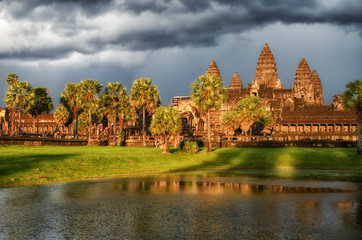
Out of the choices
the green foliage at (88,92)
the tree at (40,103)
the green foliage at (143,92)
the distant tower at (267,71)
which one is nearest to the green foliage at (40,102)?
the tree at (40,103)

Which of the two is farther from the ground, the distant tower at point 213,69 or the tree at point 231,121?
the distant tower at point 213,69

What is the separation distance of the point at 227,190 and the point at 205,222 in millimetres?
10828

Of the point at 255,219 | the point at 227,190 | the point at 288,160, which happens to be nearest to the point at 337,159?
the point at 288,160

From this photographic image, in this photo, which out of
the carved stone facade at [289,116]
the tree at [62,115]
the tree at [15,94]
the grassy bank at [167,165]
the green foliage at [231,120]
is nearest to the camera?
the grassy bank at [167,165]

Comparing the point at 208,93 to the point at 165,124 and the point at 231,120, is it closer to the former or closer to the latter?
the point at 165,124

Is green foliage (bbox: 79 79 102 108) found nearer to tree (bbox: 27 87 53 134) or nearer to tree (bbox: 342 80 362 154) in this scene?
tree (bbox: 27 87 53 134)

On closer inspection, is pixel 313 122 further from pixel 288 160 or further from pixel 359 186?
pixel 359 186

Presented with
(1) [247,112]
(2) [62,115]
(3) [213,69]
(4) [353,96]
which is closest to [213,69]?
(3) [213,69]

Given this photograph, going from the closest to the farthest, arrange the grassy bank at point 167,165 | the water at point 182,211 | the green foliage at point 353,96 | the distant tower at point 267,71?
1. the water at point 182,211
2. the grassy bank at point 167,165
3. the green foliage at point 353,96
4. the distant tower at point 267,71

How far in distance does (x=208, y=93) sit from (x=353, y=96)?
68.5ft

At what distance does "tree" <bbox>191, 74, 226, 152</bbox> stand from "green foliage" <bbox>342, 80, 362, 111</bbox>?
60.4ft

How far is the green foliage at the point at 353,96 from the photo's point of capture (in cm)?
5516

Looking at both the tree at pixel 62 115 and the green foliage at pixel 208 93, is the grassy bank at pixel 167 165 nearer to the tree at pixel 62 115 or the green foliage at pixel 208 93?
the green foliage at pixel 208 93

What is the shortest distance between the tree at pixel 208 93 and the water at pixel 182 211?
33014mm
